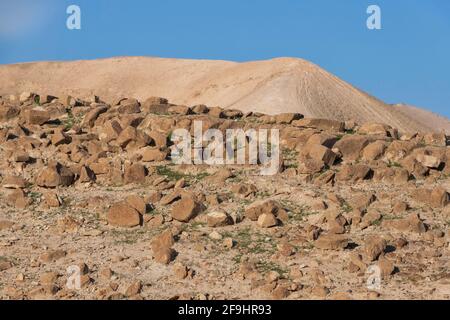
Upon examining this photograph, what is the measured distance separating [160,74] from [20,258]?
23687 mm

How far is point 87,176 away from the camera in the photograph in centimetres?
1538

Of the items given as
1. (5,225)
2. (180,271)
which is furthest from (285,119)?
(180,271)

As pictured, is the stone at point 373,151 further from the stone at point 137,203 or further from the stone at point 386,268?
the stone at point 137,203

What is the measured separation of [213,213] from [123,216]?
51.7 inches

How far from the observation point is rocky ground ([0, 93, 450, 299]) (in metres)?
12.3

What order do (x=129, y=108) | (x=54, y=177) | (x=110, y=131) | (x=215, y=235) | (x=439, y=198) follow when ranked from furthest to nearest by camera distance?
(x=129, y=108) < (x=110, y=131) < (x=54, y=177) < (x=439, y=198) < (x=215, y=235)

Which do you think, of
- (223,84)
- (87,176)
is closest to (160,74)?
(223,84)

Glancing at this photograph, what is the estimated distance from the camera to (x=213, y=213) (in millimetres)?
13859

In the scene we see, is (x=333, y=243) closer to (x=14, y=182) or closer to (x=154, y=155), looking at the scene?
(x=154, y=155)

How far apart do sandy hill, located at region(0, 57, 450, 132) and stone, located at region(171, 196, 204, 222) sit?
13767mm

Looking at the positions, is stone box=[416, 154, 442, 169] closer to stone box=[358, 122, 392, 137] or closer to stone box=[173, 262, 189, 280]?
stone box=[358, 122, 392, 137]

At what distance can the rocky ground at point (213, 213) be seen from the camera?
484 inches

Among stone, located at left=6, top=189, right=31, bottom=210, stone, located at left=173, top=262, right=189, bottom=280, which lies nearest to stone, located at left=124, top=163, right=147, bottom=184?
stone, located at left=6, top=189, right=31, bottom=210
